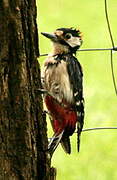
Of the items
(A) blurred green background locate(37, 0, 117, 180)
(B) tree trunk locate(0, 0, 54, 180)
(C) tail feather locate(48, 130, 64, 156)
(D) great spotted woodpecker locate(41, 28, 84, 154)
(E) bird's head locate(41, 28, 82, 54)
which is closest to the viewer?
(B) tree trunk locate(0, 0, 54, 180)

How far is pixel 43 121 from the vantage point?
409 centimetres

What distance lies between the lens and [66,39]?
5.44 meters

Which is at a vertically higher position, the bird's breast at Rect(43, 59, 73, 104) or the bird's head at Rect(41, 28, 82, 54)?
the bird's head at Rect(41, 28, 82, 54)

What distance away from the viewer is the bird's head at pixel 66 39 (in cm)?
537

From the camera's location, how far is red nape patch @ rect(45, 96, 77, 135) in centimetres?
512

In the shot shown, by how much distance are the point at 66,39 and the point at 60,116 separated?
2.04ft

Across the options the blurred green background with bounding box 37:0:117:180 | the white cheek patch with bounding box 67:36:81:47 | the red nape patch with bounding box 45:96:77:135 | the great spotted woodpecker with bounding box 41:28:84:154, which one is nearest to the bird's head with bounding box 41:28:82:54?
the white cheek patch with bounding box 67:36:81:47

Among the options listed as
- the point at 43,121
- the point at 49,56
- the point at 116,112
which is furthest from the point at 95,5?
the point at 43,121

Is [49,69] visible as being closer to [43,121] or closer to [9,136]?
[43,121]

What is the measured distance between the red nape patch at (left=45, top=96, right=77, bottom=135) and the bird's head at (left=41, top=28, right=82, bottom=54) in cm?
44

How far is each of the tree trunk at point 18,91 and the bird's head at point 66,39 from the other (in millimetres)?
1374

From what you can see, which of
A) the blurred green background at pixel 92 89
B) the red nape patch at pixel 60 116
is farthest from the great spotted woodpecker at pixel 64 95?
the blurred green background at pixel 92 89

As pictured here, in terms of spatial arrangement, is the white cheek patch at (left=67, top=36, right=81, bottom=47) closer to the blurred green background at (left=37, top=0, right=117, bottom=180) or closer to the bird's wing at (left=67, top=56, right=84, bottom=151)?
the bird's wing at (left=67, top=56, right=84, bottom=151)

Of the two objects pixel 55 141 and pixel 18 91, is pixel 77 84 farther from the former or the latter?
pixel 18 91
